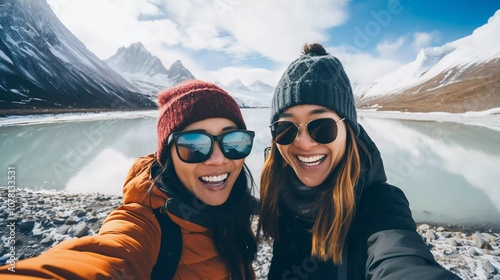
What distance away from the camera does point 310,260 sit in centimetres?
251

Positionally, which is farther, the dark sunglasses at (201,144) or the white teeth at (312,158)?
the white teeth at (312,158)

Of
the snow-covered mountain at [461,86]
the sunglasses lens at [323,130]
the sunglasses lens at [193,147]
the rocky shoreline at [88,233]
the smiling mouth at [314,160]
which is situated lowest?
the rocky shoreline at [88,233]

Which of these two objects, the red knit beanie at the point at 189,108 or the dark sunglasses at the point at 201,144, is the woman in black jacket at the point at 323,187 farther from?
the red knit beanie at the point at 189,108

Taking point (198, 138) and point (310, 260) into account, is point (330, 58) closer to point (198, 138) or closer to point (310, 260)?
point (198, 138)

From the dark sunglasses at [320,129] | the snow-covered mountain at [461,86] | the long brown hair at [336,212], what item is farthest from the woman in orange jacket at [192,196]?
the snow-covered mountain at [461,86]

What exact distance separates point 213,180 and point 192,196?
255 mm

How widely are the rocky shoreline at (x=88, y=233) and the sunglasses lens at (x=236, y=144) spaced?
2256 mm

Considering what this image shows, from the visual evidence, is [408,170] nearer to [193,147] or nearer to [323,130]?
[323,130]

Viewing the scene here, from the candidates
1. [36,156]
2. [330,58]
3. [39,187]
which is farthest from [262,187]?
[36,156]

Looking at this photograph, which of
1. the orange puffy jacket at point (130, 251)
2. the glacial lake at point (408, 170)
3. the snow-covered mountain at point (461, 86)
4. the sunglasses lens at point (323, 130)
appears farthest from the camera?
the snow-covered mountain at point (461, 86)

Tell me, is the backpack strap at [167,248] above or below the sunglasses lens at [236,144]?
below

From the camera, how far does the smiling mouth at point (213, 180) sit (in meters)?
2.63

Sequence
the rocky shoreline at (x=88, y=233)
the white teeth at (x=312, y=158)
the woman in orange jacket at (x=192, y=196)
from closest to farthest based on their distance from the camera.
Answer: the woman in orange jacket at (x=192, y=196) → the white teeth at (x=312, y=158) → the rocky shoreline at (x=88, y=233)

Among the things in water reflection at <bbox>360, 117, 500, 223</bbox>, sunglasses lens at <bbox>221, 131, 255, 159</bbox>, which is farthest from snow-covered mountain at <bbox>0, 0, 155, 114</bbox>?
sunglasses lens at <bbox>221, 131, 255, 159</bbox>
